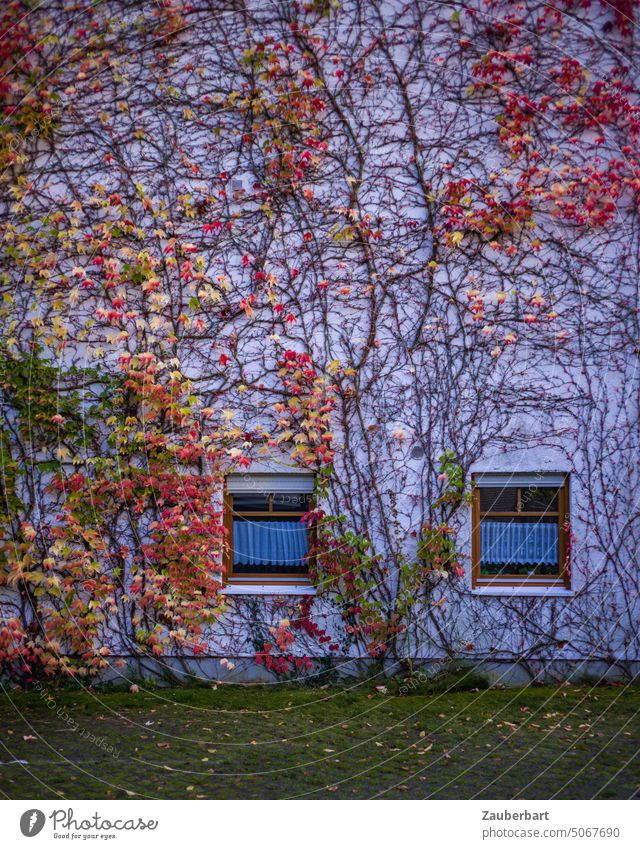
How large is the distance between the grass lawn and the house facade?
51 centimetres

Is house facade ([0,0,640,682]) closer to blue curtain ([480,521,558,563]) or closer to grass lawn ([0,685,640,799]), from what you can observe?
blue curtain ([480,521,558,563])

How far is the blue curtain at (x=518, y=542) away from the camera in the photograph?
8.02 m

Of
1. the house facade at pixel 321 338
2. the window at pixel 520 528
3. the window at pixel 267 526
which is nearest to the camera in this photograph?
the house facade at pixel 321 338

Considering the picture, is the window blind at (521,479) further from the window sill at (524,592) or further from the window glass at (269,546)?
the window glass at (269,546)

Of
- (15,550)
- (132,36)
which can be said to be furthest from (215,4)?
(15,550)

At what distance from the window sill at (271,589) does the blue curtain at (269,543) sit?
229 mm

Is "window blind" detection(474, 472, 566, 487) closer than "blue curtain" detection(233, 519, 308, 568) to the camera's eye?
Yes

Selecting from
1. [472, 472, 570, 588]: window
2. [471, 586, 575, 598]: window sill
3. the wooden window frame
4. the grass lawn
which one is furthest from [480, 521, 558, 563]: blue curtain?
the wooden window frame

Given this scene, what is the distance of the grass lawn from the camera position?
5211 mm

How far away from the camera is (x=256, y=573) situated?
812 centimetres

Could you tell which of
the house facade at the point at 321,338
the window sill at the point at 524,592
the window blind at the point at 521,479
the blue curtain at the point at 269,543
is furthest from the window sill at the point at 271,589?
the window blind at the point at 521,479

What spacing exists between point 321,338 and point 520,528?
2619mm

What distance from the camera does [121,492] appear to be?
7.89 m

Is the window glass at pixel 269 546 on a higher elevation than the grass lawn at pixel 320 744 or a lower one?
higher
